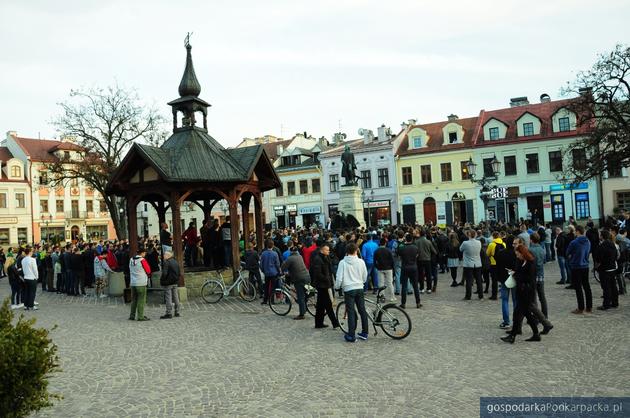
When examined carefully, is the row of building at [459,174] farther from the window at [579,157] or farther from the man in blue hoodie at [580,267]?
the man in blue hoodie at [580,267]

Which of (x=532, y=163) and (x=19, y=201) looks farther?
(x=19, y=201)

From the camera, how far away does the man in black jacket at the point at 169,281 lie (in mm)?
12844

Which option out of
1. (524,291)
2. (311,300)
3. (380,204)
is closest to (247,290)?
(311,300)

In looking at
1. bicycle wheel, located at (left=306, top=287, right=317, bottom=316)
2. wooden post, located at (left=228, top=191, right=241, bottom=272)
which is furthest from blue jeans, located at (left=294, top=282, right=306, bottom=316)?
wooden post, located at (left=228, top=191, right=241, bottom=272)

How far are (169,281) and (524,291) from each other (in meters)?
8.17

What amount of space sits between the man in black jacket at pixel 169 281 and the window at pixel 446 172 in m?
39.5

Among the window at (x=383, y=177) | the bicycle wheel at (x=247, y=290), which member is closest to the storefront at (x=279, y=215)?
the window at (x=383, y=177)

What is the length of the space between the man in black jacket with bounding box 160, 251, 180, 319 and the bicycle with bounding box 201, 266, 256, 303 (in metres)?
1.98

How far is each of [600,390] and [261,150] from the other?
40.3 feet

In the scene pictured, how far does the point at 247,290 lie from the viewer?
49.2 feet

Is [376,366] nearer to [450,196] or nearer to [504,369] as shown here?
[504,369]

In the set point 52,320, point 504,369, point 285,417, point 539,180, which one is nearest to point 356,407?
point 285,417

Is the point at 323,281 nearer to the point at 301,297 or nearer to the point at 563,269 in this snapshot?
the point at 301,297

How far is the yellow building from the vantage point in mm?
48281
